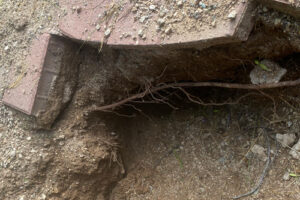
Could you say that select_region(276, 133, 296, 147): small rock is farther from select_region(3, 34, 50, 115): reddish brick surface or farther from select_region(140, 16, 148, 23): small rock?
select_region(3, 34, 50, 115): reddish brick surface

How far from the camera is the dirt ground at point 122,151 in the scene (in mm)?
1450

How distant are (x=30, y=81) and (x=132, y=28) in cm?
68

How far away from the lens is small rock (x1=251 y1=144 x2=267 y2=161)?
1.43 m

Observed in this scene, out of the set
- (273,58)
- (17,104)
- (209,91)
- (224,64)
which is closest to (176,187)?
(209,91)

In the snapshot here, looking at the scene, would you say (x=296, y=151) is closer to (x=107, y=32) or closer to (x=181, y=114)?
(x=181, y=114)

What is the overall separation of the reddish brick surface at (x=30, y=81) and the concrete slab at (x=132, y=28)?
17cm

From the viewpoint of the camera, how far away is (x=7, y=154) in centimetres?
157

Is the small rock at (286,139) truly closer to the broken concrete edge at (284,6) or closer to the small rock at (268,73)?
the small rock at (268,73)

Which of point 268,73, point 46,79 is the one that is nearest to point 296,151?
point 268,73

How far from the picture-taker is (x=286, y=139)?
137 cm

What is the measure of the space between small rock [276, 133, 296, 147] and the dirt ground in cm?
2

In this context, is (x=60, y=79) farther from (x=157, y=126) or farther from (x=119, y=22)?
(x=157, y=126)

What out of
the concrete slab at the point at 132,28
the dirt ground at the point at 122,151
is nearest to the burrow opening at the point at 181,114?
the dirt ground at the point at 122,151

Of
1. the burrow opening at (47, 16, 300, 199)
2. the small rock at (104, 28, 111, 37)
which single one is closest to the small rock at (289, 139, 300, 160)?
the burrow opening at (47, 16, 300, 199)
